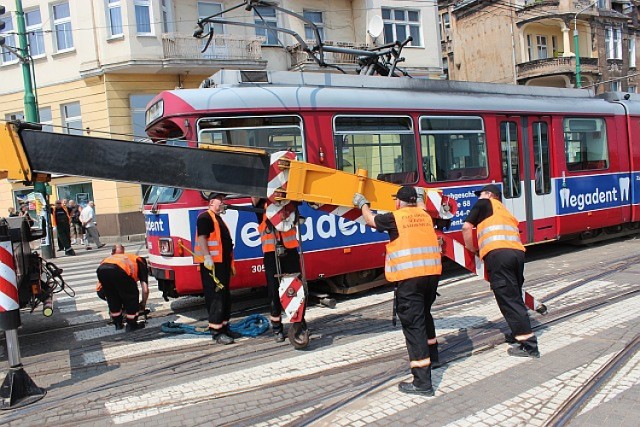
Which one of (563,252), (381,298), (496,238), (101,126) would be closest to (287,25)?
(101,126)

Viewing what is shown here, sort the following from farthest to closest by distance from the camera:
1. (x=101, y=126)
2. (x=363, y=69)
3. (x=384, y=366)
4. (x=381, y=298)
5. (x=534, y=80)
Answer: (x=534, y=80), (x=101, y=126), (x=363, y=69), (x=381, y=298), (x=384, y=366)

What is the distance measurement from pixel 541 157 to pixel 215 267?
22.7 feet

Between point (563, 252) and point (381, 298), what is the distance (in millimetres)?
5207

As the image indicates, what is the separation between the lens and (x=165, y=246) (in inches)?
285

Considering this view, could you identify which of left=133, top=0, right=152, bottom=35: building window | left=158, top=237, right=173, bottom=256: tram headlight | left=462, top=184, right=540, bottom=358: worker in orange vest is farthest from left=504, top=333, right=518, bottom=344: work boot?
left=133, top=0, right=152, bottom=35: building window

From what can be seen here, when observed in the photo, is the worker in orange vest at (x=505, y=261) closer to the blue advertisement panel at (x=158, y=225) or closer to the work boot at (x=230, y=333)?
the work boot at (x=230, y=333)

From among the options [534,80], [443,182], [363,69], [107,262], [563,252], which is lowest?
[563,252]

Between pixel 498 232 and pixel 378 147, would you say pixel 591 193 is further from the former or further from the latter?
pixel 498 232

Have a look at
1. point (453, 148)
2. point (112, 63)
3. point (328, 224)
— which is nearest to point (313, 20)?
point (112, 63)

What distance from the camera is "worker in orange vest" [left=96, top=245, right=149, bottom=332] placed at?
6.97 m

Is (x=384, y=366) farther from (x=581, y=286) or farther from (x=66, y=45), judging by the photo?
(x=66, y=45)

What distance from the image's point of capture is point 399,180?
332 inches

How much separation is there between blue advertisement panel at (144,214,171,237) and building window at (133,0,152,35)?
15.6 metres

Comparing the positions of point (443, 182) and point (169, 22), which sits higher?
point (169, 22)
